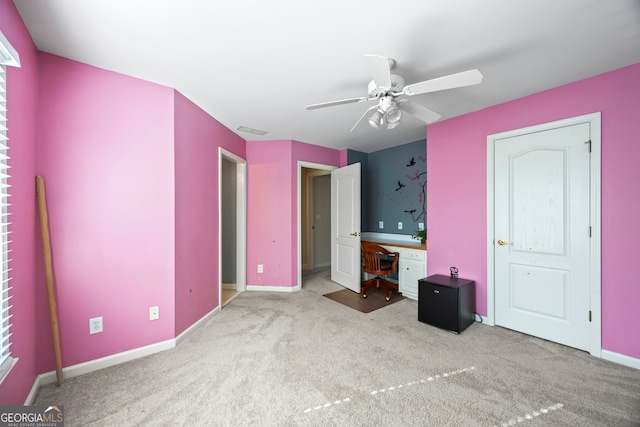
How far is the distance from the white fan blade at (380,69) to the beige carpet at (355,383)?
204cm

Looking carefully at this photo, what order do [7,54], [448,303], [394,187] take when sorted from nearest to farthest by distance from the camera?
[7,54], [448,303], [394,187]

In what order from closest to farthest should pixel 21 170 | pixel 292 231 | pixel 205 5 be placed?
pixel 205 5 < pixel 21 170 < pixel 292 231

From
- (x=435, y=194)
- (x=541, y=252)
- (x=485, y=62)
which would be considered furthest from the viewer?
(x=435, y=194)

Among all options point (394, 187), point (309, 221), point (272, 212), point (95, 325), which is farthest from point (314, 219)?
point (95, 325)

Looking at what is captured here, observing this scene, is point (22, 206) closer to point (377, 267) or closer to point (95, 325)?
point (95, 325)

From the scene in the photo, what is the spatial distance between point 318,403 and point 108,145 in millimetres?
2444

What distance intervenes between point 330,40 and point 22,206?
7.19 ft

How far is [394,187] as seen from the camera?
4301 mm

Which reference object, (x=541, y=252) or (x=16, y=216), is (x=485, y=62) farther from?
(x=16, y=216)

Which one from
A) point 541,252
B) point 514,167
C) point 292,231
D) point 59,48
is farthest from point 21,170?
point 541,252

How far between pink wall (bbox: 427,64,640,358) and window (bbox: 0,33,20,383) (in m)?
3.56

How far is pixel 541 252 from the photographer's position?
2.41m

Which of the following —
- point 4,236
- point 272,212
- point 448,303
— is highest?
point 272,212

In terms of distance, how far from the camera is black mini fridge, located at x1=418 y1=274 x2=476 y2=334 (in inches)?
98.4
